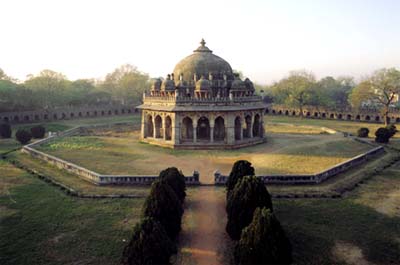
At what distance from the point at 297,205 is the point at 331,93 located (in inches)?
3397

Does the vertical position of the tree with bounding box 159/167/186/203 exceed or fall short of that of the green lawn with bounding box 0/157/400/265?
it exceeds it

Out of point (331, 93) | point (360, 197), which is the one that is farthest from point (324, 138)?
point (331, 93)

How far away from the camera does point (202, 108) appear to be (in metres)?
34.4

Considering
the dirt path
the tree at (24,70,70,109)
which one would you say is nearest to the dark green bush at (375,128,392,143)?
the dirt path

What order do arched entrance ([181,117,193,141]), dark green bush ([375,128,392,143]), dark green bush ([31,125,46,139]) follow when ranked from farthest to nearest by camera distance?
1. dark green bush ([31,125,46,139])
2. arched entrance ([181,117,193,141])
3. dark green bush ([375,128,392,143])

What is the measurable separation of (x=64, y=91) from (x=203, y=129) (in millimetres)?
40927

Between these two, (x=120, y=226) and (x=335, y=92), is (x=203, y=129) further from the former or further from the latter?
(x=335, y=92)

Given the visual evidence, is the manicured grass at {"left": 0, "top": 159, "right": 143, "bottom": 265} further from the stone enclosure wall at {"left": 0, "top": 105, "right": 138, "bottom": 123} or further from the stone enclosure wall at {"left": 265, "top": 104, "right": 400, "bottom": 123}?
the stone enclosure wall at {"left": 265, "top": 104, "right": 400, "bottom": 123}

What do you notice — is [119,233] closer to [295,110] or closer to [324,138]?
[324,138]

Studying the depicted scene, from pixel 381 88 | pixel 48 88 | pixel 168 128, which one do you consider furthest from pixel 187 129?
pixel 48 88

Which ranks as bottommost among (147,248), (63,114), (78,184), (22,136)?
(78,184)

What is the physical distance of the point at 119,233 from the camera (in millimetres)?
15148

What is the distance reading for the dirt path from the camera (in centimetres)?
1338

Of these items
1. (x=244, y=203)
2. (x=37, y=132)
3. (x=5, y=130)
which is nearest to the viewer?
(x=244, y=203)
